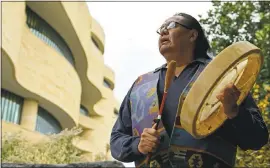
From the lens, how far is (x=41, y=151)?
1487 centimetres

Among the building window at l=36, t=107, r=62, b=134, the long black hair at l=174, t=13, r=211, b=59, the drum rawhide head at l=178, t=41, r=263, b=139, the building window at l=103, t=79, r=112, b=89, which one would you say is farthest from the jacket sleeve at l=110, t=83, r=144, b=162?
the building window at l=103, t=79, r=112, b=89

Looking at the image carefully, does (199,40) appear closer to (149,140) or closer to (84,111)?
(149,140)

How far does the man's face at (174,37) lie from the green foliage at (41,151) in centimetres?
1120

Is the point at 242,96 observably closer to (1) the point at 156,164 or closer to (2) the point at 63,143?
(1) the point at 156,164

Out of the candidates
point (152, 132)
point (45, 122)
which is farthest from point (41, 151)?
point (152, 132)

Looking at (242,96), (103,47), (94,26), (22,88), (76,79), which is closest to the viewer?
(242,96)

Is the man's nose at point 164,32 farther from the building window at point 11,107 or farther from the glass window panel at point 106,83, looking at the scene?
the glass window panel at point 106,83

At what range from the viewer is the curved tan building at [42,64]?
18.7 m

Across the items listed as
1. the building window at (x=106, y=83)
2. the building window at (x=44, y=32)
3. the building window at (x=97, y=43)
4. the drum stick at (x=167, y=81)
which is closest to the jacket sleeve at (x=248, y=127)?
the drum stick at (x=167, y=81)

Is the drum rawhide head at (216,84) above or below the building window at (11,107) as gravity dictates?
below

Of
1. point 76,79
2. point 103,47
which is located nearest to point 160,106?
point 76,79

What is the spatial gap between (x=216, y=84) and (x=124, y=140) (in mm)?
492

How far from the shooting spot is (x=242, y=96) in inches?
70.4

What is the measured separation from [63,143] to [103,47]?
24.1 m
